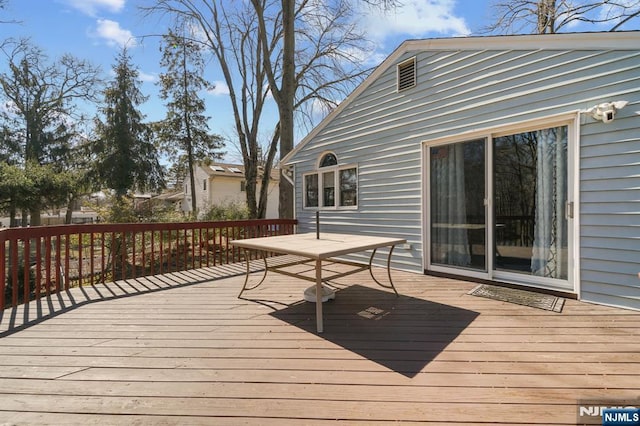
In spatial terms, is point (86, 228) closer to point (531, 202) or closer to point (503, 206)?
point (503, 206)

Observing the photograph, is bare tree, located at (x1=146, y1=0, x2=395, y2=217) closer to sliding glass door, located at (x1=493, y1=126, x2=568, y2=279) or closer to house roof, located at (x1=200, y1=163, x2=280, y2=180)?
sliding glass door, located at (x1=493, y1=126, x2=568, y2=279)

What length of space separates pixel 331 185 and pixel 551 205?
11.4 feet

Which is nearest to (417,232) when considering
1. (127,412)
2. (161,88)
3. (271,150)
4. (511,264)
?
(511,264)

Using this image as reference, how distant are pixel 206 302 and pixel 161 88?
1464 centimetres

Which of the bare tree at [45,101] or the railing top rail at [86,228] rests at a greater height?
the bare tree at [45,101]

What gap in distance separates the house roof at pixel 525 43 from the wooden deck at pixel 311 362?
96.7 inches

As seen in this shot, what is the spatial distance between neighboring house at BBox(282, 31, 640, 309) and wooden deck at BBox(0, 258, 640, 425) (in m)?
0.60

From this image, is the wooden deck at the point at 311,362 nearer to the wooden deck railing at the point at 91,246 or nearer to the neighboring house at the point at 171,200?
the wooden deck railing at the point at 91,246

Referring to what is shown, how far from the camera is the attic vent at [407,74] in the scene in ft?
14.8

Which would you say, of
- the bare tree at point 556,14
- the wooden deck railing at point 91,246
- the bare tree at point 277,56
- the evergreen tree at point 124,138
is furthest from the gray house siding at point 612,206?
the evergreen tree at point 124,138

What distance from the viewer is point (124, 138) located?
1464 centimetres

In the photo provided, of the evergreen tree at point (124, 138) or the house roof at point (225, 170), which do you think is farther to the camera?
the house roof at point (225, 170)

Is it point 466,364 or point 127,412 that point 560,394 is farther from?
point 127,412

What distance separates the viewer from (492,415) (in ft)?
4.82
